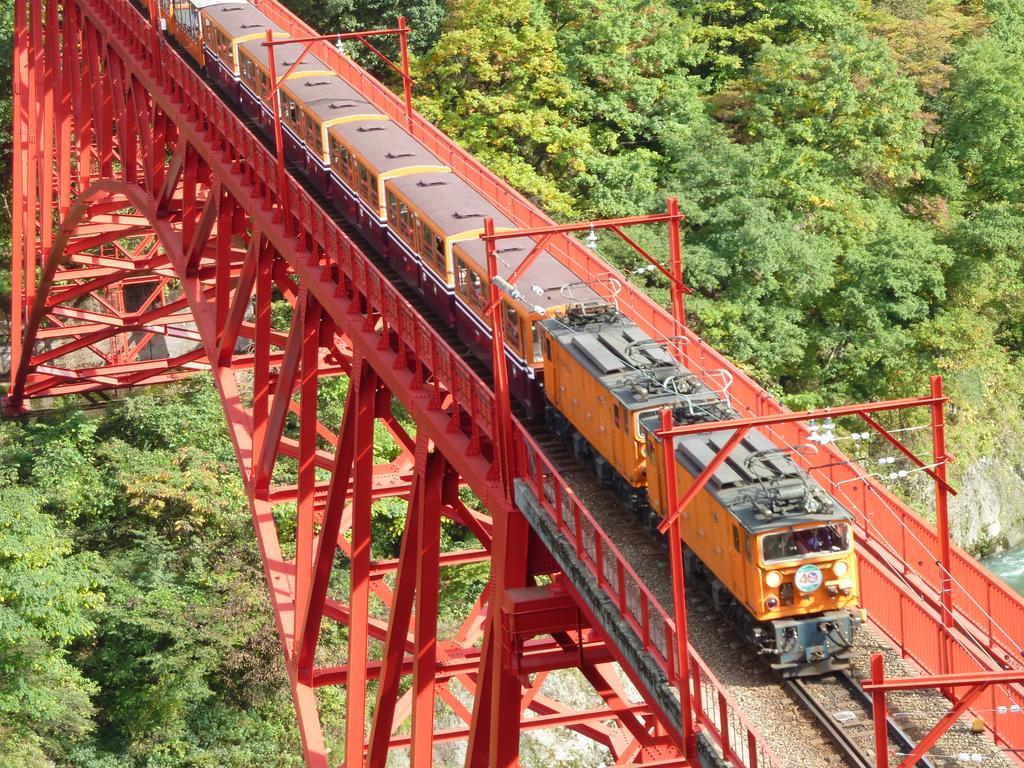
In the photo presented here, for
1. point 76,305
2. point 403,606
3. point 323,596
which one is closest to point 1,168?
point 76,305

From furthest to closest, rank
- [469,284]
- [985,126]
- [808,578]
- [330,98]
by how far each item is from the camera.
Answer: [985,126], [330,98], [469,284], [808,578]

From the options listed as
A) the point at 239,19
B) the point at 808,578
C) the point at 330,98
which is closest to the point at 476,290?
the point at 808,578

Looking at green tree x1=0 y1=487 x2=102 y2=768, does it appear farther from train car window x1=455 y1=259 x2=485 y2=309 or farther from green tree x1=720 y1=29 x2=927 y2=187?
green tree x1=720 y1=29 x2=927 y2=187

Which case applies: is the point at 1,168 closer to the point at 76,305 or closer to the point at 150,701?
the point at 76,305

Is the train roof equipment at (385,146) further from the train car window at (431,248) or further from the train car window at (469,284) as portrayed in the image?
the train car window at (469,284)

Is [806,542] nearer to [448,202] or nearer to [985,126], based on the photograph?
[448,202]

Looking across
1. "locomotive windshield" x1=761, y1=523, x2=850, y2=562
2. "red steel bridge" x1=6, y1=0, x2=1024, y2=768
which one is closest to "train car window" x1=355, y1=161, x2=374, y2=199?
"red steel bridge" x1=6, y1=0, x2=1024, y2=768
